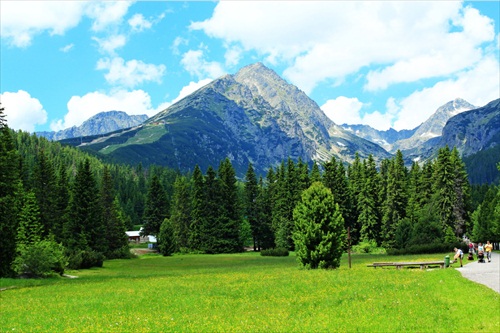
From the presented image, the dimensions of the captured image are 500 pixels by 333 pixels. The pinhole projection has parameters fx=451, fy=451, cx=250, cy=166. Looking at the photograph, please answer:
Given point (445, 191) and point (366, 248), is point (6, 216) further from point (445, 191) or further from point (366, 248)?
point (445, 191)

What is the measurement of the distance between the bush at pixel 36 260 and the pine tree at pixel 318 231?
2574cm

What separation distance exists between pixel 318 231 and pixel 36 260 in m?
29.1

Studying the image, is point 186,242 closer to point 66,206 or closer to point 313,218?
point 66,206

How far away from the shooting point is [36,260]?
153 ft

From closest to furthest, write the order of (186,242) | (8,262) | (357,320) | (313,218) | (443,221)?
(357,320)
(313,218)
(8,262)
(443,221)
(186,242)

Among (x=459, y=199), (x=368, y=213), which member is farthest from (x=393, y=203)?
(x=459, y=199)

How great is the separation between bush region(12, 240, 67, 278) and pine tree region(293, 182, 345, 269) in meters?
25.7

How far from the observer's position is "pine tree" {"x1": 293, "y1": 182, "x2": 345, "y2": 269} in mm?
41000

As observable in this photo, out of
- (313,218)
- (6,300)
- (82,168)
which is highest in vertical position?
(82,168)

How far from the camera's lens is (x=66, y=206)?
263 ft

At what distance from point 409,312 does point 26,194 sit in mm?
63961

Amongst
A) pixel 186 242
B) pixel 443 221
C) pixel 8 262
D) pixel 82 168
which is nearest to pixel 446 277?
pixel 8 262

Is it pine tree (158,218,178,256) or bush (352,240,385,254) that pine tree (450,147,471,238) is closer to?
bush (352,240,385,254)

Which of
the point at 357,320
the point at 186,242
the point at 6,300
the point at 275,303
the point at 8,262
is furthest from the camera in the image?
the point at 186,242
